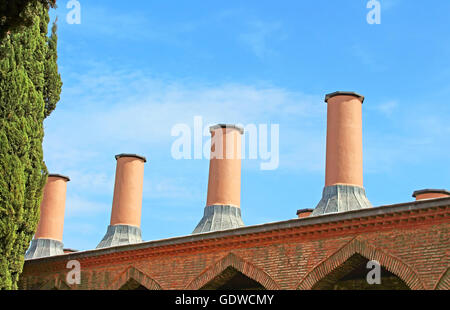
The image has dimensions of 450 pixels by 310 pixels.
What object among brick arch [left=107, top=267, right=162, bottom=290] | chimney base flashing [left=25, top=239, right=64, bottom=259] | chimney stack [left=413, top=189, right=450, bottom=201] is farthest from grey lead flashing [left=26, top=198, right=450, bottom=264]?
chimney stack [left=413, top=189, right=450, bottom=201]

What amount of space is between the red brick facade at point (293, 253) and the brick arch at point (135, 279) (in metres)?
0.02

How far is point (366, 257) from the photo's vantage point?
10812 millimetres

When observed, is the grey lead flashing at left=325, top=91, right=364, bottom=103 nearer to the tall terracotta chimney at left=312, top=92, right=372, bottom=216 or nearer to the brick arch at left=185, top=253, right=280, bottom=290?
the tall terracotta chimney at left=312, top=92, right=372, bottom=216

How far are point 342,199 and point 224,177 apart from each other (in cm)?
294

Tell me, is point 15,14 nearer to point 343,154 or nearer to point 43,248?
point 343,154

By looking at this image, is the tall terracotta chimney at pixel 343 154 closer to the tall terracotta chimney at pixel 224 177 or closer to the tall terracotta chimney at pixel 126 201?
the tall terracotta chimney at pixel 224 177

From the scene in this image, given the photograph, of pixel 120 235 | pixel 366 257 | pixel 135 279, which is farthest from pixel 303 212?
pixel 366 257

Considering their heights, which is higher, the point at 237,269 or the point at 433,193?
the point at 433,193

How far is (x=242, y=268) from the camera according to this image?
1221 cm

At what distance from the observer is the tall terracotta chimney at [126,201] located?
16.2 m

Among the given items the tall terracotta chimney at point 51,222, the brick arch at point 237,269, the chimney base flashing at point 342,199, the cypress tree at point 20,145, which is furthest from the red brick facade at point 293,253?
the tall terracotta chimney at point 51,222

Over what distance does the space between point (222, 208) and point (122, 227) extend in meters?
3.04
